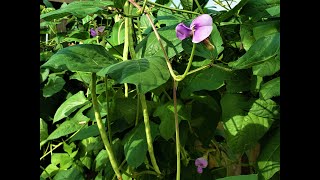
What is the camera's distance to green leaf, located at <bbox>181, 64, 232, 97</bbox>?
872mm

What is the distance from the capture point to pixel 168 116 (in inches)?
36.4

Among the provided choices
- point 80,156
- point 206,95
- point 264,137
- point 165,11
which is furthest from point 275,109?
point 80,156

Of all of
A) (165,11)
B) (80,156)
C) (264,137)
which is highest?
(165,11)

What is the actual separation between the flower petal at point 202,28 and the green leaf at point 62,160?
1000 millimetres

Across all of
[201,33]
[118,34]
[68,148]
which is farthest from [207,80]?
[68,148]

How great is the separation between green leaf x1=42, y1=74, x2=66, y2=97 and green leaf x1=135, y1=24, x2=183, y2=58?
85cm

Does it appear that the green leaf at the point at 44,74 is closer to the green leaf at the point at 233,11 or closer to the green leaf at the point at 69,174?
the green leaf at the point at 69,174

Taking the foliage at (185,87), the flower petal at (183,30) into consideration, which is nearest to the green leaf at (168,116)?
the foliage at (185,87)

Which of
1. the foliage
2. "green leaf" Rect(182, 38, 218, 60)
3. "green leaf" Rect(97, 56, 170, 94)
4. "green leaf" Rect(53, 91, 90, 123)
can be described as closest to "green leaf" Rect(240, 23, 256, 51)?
the foliage

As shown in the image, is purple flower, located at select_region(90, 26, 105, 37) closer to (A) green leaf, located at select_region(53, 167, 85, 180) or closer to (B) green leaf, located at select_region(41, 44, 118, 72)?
(A) green leaf, located at select_region(53, 167, 85, 180)

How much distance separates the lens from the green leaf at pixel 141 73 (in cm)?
66
